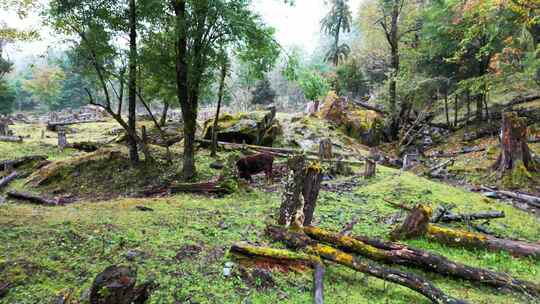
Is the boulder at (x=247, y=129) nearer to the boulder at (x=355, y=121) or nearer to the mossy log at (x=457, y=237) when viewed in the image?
the boulder at (x=355, y=121)

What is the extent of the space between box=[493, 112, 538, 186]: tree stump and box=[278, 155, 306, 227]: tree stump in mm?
8810

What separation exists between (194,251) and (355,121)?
20.4m

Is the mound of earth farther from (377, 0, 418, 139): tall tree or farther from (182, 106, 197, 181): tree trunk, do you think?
(377, 0, 418, 139): tall tree

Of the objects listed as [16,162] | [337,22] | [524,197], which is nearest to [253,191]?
[524,197]

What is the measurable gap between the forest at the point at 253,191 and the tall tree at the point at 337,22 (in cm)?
1240

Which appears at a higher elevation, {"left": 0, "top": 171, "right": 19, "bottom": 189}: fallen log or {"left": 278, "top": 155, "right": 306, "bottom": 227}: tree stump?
{"left": 278, "top": 155, "right": 306, "bottom": 227}: tree stump

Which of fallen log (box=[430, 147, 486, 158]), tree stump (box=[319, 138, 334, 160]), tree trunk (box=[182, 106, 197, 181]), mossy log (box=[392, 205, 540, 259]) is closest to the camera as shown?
mossy log (box=[392, 205, 540, 259])

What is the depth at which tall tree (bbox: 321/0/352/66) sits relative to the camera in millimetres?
31323

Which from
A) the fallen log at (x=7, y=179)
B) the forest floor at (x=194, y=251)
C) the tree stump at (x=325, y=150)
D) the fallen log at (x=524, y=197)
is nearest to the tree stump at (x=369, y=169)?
the tree stump at (x=325, y=150)

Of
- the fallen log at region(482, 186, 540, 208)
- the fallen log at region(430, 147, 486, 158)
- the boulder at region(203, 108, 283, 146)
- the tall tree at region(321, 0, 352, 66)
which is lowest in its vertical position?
the fallen log at region(482, 186, 540, 208)

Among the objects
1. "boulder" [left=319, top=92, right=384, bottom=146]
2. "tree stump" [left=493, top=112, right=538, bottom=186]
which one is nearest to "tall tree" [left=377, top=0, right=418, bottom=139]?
"boulder" [left=319, top=92, right=384, bottom=146]

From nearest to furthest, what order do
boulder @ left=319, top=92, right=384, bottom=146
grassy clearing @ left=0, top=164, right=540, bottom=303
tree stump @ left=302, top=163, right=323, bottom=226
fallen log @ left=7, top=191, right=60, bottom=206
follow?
grassy clearing @ left=0, top=164, right=540, bottom=303
tree stump @ left=302, top=163, right=323, bottom=226
fallen log @ left=7, top=191, right=60, bottom=206
boulder @ left=319, top=92, right=384, bottom=146

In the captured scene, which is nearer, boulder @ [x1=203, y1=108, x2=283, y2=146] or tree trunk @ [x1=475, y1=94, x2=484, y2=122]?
boulder @ [x1=203, y1=108, x2=283, y2=146]

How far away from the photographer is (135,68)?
9.64 m
